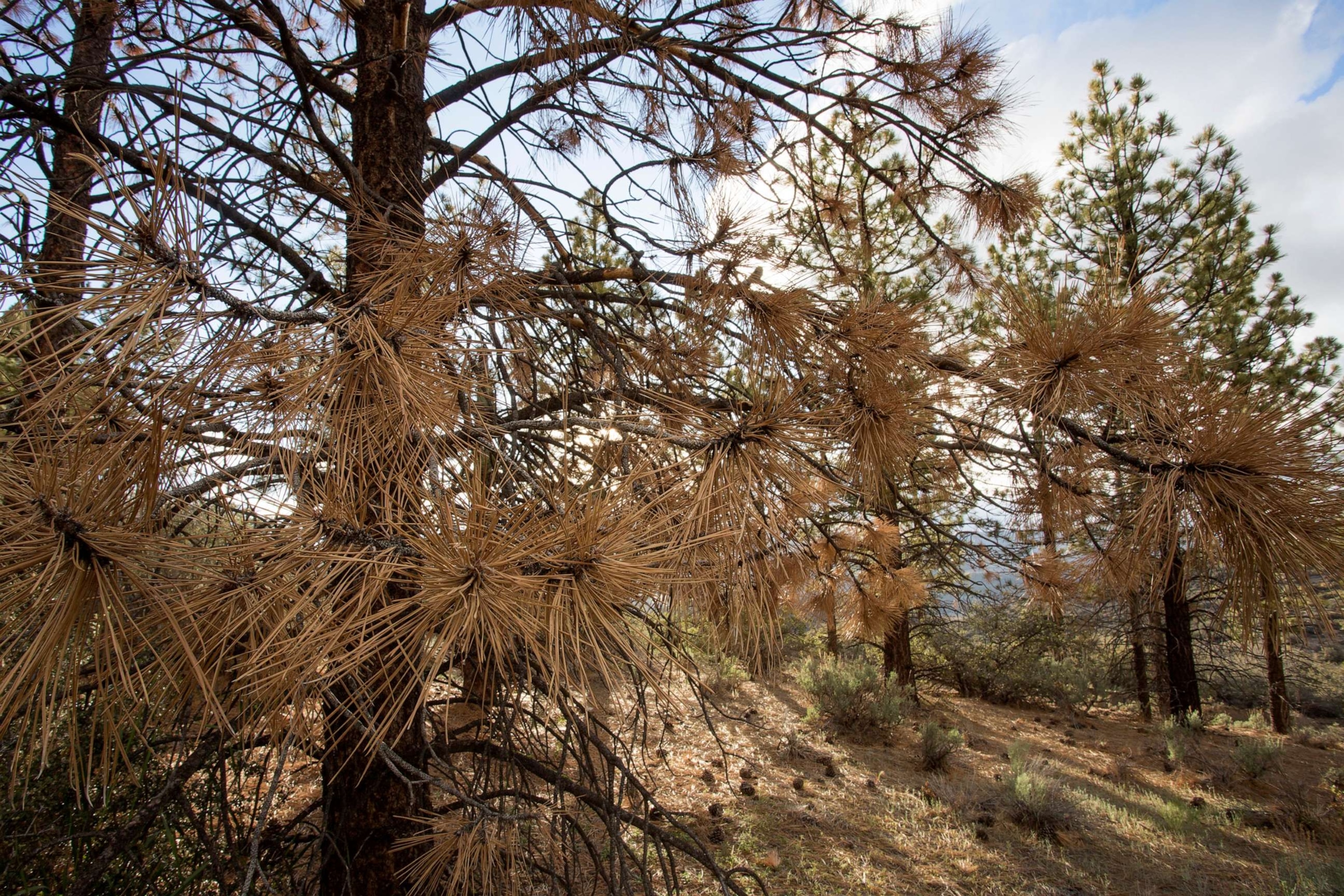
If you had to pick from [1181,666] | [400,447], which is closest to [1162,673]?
[1181,666]

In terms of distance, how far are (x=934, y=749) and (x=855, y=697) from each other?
3.79 ft

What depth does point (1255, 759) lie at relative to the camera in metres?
5.57

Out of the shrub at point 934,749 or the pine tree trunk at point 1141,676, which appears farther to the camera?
the pine tree trunk at point 1141,676

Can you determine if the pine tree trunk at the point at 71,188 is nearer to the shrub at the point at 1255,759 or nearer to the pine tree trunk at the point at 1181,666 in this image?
the shrub at the point at 1255,759

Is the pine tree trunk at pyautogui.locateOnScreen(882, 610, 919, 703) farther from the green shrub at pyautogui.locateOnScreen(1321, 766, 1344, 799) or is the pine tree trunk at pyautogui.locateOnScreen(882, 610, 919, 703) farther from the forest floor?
the green shrub at pyautogui.locateOnScreen(1321, 766, 1344, 799)

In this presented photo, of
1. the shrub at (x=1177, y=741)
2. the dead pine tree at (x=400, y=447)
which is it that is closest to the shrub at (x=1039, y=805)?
the shrub at (x=1177, y=741)

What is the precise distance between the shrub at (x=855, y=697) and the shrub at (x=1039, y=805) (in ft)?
5.33

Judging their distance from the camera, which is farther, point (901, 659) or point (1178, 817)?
point (901, 659)

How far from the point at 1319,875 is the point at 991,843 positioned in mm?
1618

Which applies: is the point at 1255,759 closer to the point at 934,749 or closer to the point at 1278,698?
the point at 1278,698

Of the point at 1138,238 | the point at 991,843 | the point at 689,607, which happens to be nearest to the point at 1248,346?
the point at 1138,238

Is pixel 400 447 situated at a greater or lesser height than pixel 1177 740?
greater

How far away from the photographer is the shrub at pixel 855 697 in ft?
20.5

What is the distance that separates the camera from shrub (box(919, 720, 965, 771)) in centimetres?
545
